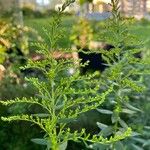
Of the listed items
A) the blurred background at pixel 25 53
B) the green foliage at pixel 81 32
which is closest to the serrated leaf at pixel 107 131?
the blurred background at pixel 25 53

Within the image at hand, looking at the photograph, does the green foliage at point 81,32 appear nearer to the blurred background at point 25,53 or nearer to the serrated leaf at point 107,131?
the blurred background at point 25,53

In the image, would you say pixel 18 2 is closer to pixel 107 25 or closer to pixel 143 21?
pixel 107 25

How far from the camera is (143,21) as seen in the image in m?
30.1

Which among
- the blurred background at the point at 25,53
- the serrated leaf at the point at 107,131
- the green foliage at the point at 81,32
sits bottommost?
the green foliage at the point at 81,32

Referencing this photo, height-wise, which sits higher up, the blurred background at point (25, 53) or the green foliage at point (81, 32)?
the blurred background at point (25, 53)

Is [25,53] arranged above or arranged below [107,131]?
below

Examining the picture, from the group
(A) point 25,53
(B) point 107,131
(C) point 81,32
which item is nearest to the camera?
(B) point 107,131

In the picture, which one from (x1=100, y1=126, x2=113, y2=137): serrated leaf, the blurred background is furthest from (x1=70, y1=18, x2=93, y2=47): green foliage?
(x1=100, y1=126, x2=113, y2=137): serrated leaf

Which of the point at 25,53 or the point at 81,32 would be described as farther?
the point at 81,32

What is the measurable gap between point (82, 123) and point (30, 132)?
0.50m

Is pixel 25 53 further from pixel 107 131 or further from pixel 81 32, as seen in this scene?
pixel 107 131

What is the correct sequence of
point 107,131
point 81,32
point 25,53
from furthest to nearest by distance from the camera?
point 81,32
point 25,53
point 107,131

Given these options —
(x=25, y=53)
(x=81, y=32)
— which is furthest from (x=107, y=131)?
(x=81, y=32)

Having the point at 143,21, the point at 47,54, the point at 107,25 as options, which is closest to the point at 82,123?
the point at 107,25
